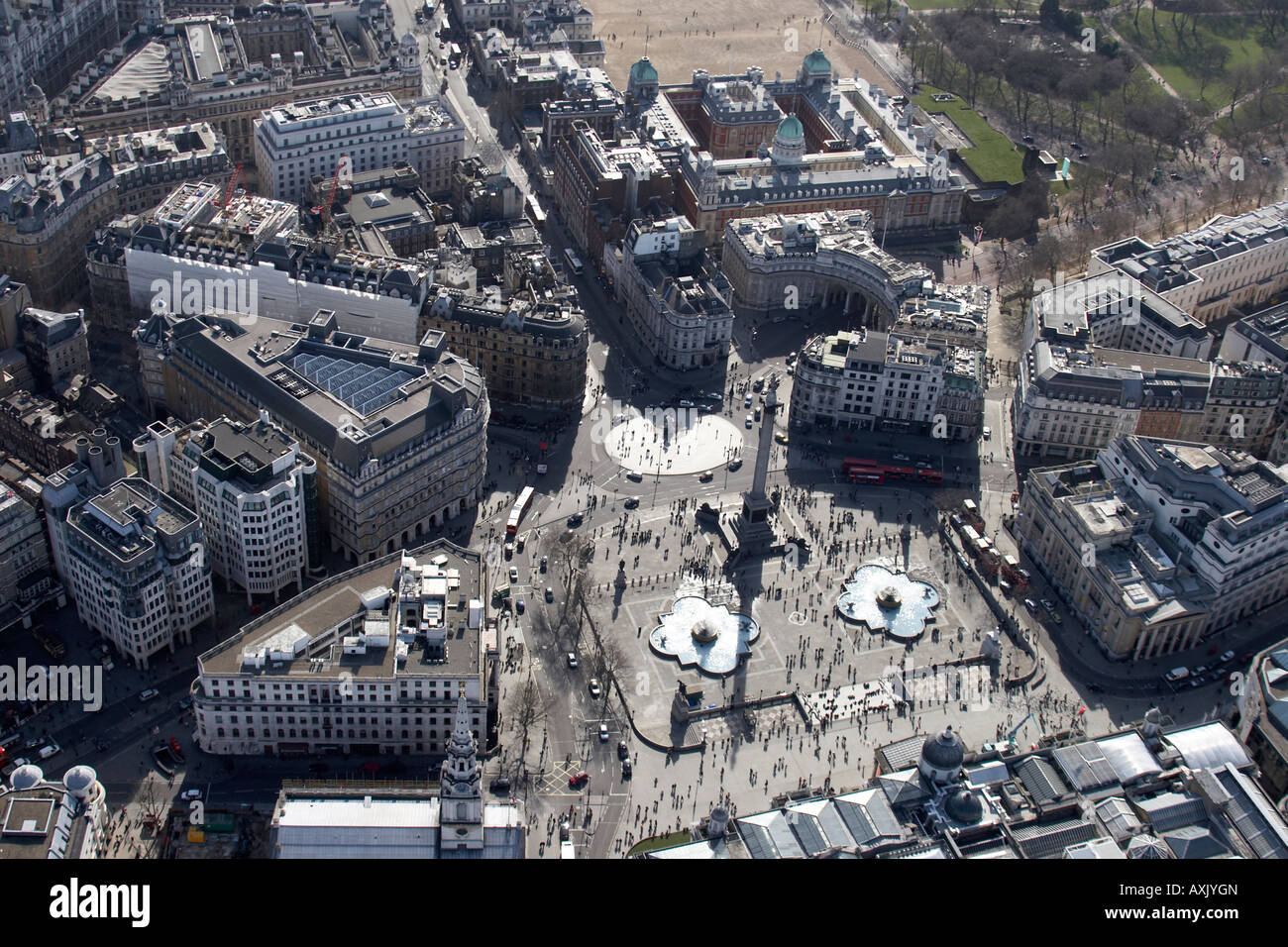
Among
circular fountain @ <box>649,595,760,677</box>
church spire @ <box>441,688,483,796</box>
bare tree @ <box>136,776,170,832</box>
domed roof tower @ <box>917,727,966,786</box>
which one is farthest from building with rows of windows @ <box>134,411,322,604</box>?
domed roof tower @ <box>917,727,966,786</box>

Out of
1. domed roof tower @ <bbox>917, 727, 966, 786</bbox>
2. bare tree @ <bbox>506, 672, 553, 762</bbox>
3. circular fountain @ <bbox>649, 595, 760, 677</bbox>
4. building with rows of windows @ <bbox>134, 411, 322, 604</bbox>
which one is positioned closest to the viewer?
domed roof tower @ <bbox>917, 727, 966, 786</bbox>

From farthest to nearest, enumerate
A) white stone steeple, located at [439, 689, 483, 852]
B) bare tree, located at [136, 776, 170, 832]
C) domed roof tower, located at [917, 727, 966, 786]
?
bare tree, located at [136, 776, 170, 832] → domed roof tower, located at [917, 727, 966, 786] → white stone steeple, located at [439, 689, 483, 852]

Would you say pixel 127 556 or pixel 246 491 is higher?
pixel 246 491

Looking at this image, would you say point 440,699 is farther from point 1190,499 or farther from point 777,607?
point 1190,499

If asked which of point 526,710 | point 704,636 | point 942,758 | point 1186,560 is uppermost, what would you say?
point 942,758

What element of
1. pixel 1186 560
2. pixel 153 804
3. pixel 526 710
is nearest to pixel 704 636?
pixel 526 710

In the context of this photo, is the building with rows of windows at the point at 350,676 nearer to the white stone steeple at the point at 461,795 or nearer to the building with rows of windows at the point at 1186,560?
the white stone steeple at the point at 461,795

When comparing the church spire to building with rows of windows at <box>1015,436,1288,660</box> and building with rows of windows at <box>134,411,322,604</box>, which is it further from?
building with rows of windows at <box>1015,436,1288,660</box>

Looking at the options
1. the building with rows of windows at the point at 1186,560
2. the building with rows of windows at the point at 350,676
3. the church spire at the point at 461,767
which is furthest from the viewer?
the building with rows of windows at the point at 1186,560

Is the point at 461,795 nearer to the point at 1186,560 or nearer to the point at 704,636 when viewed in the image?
the point at 704,636

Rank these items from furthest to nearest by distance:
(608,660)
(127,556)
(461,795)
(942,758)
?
(608,660) < (127,556) < (942,758) < (461,795)

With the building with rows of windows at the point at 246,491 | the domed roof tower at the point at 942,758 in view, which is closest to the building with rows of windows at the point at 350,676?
the building with rows of windows at the point at 246,491

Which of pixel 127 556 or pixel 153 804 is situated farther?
pixel 127 556
